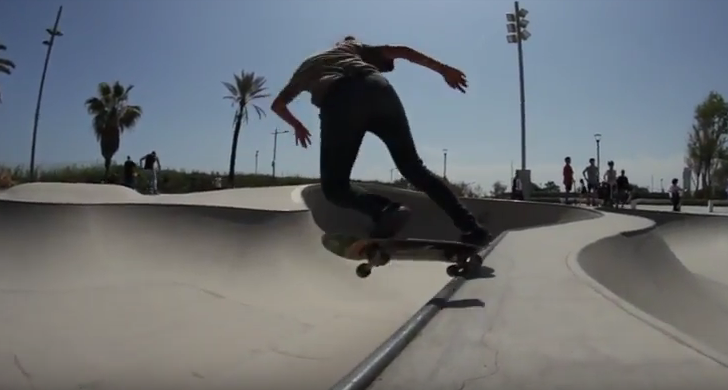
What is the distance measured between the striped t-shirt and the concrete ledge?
144cm

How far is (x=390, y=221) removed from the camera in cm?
384

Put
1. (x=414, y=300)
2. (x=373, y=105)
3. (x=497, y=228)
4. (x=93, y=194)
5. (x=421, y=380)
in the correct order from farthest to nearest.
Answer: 1. (x=497, y=228)
2. (x=93, y=194)
3. (x=414, y=300)
4. (x=373, y=105)
5. (x=421, y=380)

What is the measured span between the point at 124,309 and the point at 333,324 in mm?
2522

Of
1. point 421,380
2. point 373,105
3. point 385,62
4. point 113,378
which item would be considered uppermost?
point 385,62

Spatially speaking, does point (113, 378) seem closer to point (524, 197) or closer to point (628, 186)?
point (628, 186)

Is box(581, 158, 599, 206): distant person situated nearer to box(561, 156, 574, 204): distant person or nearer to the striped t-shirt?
box(561, 156, 574, 204): distant person

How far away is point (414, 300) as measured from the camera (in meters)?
8.66

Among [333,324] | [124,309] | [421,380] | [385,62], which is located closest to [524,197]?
[333,324]

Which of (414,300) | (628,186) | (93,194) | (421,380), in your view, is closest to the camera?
(421,380)

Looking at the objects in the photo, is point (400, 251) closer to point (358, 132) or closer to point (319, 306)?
point (358, 132)

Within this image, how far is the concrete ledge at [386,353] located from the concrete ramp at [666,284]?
1.06m

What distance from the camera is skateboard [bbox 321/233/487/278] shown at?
3904 mm

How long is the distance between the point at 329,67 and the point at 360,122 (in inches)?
16.4

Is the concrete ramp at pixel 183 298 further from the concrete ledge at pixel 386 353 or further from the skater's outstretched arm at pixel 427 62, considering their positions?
the skater's outstretched arm at pixel 427 62
